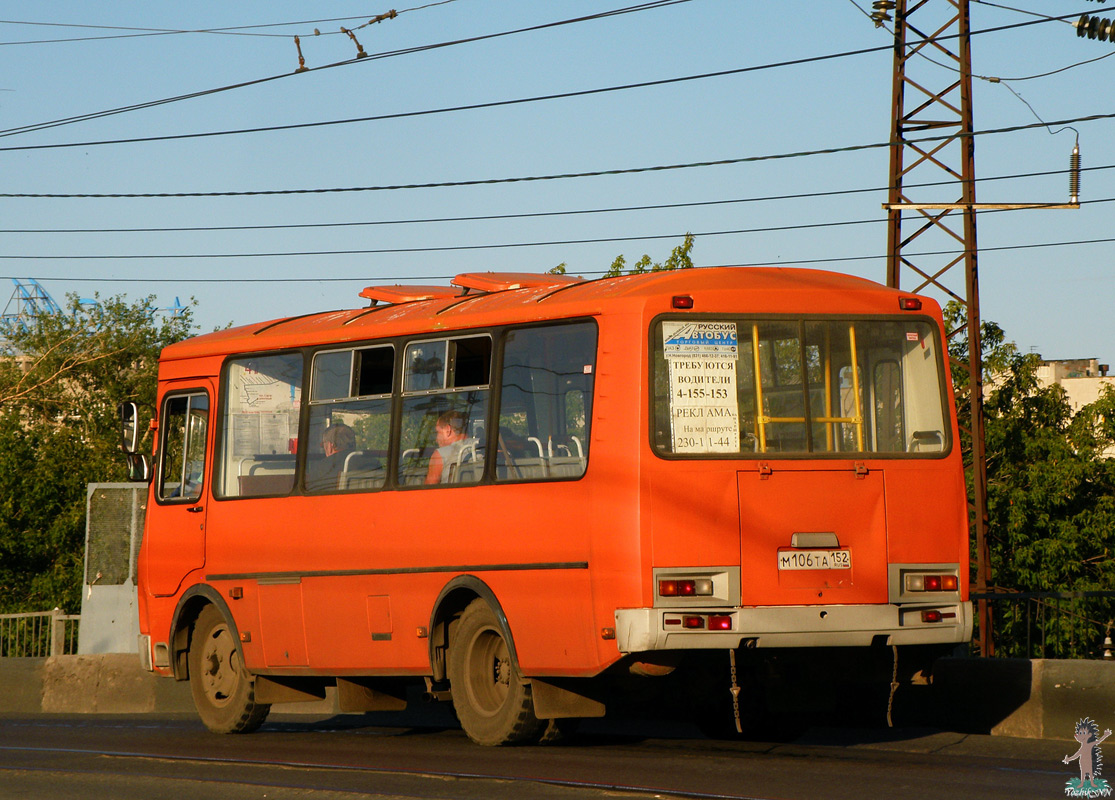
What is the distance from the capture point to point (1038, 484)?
42.9 m

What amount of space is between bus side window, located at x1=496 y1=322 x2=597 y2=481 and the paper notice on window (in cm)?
54

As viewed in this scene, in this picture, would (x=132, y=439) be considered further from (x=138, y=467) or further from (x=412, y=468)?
(x=412, y=468)

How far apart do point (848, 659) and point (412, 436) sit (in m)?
3.27

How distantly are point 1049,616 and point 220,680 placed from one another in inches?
255

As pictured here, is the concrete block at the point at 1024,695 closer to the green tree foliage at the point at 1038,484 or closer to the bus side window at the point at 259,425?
the bus side window at the point at 259,425

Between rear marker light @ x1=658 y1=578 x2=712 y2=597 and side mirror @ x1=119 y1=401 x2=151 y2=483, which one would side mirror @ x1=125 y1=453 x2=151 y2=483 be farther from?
rear marker light @ x1=658 y1=578 x2=712 y2=597

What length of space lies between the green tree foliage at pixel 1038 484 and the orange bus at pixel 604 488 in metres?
27.9

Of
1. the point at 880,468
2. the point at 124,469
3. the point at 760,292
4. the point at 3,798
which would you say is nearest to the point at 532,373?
the point at 760,292

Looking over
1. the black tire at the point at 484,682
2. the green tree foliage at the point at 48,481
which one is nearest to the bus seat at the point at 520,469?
the black tire at the point at 484,682

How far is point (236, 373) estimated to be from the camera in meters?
12.5

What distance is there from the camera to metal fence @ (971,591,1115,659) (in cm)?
1094

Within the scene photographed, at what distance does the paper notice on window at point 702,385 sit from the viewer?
9141mm

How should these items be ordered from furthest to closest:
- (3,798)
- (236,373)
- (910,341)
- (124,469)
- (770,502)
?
(124,469), (236,373), (910,341), (770,502), (3,798)

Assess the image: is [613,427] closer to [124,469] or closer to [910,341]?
[910,341]
